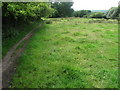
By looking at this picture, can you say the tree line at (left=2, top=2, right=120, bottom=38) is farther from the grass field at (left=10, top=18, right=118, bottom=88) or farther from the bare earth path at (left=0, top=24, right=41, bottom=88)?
the grass field at (left=10, top=18, right=118, bottom=88)

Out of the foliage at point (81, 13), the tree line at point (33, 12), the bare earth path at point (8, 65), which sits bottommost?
the bare earth path at point (8, 65)

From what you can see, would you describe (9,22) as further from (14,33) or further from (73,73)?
(73,73)

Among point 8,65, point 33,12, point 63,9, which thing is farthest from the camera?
point 63,9

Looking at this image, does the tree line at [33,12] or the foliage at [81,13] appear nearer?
the tree line at [33,12]

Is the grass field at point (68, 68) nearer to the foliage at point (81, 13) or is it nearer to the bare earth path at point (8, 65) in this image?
the bare earth path at point (8, 65)

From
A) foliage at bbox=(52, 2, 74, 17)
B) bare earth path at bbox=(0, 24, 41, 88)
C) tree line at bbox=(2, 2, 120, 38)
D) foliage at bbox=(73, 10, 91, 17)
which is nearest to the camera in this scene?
bare earth path at bbox=(0, 24, 41, 88)

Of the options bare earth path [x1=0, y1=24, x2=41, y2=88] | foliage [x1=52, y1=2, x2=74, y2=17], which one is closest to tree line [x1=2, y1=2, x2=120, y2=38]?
foliage [x1=52, y1=2, x2=74, y2=17]

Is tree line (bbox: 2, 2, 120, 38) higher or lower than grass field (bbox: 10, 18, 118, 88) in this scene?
higher

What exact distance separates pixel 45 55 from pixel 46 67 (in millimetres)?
1142

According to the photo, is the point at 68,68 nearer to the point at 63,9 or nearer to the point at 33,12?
the point at 33,12

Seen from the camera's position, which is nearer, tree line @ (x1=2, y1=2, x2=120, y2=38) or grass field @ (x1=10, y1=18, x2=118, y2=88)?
grass field @ (x1=10, y1=18, x2=118, y2=88)

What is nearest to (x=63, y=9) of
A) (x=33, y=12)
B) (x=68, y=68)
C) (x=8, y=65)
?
(x=33, y=12)

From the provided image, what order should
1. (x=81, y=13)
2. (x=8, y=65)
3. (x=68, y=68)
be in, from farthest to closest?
(x=81, y=13) → (x=8, y=65) → (x=68, y=68)

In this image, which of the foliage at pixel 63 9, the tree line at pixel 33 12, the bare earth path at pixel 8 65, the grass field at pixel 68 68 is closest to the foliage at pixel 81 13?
the tree line at pixel 33 12
